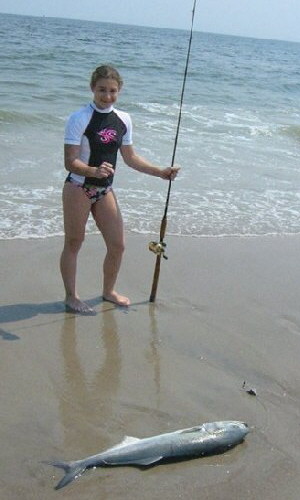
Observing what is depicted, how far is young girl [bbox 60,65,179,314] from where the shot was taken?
4.37m

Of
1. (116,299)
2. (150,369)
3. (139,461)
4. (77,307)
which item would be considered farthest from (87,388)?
(116,299)

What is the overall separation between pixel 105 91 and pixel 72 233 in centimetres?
109

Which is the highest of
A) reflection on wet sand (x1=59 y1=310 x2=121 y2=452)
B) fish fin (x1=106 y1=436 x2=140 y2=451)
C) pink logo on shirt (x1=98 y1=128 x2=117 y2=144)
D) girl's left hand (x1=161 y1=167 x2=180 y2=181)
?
pink logo on shirt (x1=98 y1=128 x2=117 y2=144)

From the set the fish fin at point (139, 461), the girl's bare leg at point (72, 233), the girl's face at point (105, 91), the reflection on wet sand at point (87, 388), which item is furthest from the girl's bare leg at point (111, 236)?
the fish fin at point (139, 461)

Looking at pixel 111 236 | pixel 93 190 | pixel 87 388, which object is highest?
pixel 93 190

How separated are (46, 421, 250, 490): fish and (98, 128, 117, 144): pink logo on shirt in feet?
7.15

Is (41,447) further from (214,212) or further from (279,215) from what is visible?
(279,215)

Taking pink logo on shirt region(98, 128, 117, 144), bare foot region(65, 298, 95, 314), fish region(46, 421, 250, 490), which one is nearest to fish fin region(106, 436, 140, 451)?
fish region(46, 421, 250, 490)

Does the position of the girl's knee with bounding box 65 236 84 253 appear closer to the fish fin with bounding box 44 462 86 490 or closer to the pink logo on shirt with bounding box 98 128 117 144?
the pink logo on shirt with bounding box 98 128 117 144

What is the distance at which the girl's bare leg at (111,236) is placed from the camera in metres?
4.77

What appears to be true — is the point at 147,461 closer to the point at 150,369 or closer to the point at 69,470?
the point at 69,470

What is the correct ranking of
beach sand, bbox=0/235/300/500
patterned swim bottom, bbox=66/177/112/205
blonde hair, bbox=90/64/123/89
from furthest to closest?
patterned swim bottom, bbox=66/177/112/205 < blonde hair, bbox=90/64/123/89 < beach sand, bbox=0/235/300/500

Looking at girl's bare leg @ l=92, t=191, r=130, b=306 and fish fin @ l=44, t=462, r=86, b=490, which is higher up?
girl's bare leg @ l=92, t=191, r=130, b=306

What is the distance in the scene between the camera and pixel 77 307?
190 inches
